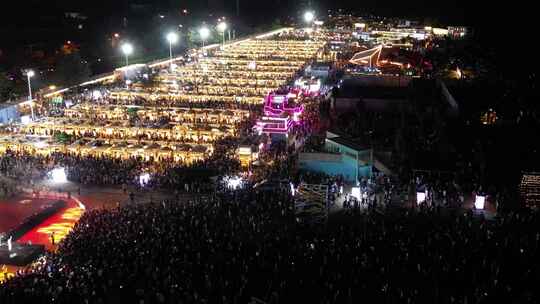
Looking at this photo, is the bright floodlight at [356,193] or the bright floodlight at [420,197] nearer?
the bright floodlight at [420,197]

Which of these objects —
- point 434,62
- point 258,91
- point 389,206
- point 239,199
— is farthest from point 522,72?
point 239,199

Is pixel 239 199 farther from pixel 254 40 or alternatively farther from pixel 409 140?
pixel 254 40

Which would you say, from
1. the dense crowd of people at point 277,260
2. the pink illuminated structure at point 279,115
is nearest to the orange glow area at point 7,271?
the dense crowd of people at point 277,260

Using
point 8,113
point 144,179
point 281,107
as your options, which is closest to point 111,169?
point 144,179

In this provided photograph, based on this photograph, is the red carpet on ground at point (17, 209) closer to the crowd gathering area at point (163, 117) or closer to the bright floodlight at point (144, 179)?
the bright floodlight at point (144, 179)

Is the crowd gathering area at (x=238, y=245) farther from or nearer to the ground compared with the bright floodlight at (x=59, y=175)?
nearer to the ground
